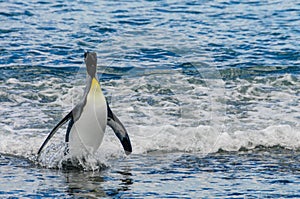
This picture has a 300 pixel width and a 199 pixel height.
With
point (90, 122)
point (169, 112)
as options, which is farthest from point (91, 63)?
point (169, 112)

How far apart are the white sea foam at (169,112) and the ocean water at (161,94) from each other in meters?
0.02

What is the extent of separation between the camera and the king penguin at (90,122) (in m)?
5.94

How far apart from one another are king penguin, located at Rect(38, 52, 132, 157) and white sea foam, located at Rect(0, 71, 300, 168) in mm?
143

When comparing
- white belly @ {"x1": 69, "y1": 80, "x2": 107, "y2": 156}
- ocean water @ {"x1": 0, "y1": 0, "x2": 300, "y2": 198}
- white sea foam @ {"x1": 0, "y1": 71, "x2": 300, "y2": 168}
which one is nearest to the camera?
ocean water @ {"x1": 0, "y1": 0, "x2": 300, "y2": 198}

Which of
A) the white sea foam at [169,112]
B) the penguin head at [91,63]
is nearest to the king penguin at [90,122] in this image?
the penguin head at [91,63]

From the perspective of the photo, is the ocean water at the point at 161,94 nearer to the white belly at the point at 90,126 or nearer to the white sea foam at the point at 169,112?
the white sea foam at the point at 169,112

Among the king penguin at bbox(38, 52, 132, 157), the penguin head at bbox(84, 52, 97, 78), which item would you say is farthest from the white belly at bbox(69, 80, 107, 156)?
the penguin head at bbox(84, 52, 97, 78)

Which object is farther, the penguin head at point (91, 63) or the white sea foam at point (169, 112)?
the white sea foam at point (169, 112)

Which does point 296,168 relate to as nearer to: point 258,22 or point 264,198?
point 264,198

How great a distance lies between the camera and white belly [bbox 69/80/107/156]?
5934 millimetres

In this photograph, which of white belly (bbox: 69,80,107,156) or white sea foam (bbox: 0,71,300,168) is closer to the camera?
white belly (bbox: 69,80,107,156)

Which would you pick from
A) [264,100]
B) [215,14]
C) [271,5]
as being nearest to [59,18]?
[215,14]

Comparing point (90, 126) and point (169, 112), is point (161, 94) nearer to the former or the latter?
point (169, 112)

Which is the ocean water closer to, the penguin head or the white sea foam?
the white sea foam
